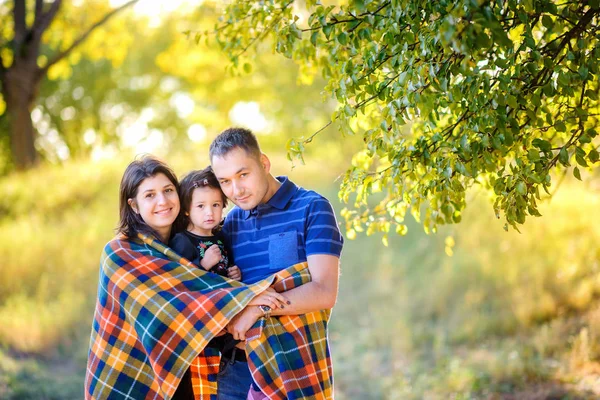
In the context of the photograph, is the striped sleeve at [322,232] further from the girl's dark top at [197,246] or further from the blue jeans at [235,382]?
the blue jeans at [235,382]

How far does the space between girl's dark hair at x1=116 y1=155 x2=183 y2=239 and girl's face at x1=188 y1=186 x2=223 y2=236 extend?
0.14 metres

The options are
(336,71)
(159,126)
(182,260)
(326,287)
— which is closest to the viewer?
(326,287)

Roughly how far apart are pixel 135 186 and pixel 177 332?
2.51 ft

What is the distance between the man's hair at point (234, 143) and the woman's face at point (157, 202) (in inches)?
11.2

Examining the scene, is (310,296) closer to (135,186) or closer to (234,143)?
(234,143)

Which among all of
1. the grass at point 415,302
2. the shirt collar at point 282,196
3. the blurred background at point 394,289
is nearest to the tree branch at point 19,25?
the blurred background at point 394,289

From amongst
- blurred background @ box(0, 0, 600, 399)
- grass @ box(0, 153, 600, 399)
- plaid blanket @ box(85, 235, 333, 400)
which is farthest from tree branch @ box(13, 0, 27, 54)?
plaid blanket @ box(85, 235, 333, 400)

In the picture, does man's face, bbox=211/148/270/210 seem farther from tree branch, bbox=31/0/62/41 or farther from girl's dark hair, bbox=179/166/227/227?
tree branch, bbox=31/0/62/41

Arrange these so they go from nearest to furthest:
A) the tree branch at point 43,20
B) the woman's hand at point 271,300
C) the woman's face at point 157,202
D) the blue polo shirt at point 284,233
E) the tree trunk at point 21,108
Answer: the woman's hand at point 271,300 < the blue polo shirt at point 284,233 < the woman's face at point 157,202 < the tree branch at point 43,20 < the tree trunk at point 21,108

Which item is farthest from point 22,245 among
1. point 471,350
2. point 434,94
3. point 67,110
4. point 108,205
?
point 67,110

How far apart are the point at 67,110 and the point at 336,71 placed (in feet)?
55.0

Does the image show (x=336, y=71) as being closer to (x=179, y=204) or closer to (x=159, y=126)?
(x=179, y=204)

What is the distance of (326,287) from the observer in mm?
2949

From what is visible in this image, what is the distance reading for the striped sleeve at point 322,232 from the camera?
298 centimetres
